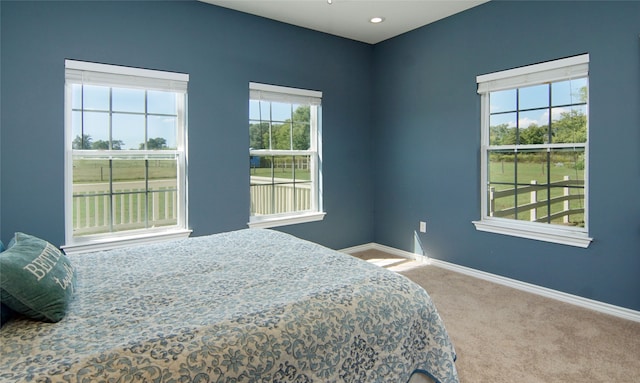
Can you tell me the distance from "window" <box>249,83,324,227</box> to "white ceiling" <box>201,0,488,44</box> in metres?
0.74

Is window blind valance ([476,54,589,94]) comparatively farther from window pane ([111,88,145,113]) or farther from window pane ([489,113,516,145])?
window pane ([111,88,145,113])

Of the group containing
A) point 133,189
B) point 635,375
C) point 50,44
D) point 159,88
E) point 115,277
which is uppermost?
point 50,44

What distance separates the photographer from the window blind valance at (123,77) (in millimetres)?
3004

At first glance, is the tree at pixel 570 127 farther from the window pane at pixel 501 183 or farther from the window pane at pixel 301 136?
the window pane at pixel 301 136

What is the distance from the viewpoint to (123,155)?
129 inches

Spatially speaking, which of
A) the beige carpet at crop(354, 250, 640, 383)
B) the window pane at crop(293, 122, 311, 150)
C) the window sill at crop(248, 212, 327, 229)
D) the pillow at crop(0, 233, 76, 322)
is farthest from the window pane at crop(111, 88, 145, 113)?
the beige carpet at crop(354, 250, 640, 383)

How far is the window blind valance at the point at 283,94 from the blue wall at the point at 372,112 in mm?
100

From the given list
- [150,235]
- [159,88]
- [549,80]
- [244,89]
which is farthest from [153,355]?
[549,80]

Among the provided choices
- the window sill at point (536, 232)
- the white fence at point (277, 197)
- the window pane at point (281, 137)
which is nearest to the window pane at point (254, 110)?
the window pane at point (281, 137)

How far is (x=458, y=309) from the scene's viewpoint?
3.04 m

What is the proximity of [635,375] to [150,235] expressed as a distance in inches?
141

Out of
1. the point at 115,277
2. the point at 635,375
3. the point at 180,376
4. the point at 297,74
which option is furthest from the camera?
the point at 297,74

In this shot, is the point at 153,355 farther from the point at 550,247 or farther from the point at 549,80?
the point at 549,80

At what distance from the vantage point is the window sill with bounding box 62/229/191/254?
3076 millimetres
